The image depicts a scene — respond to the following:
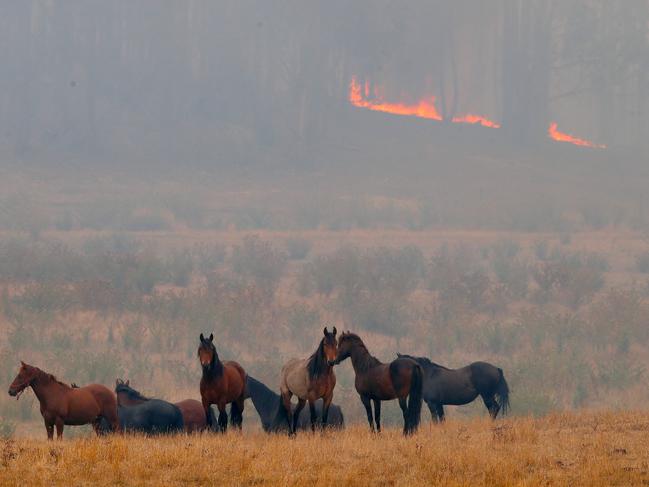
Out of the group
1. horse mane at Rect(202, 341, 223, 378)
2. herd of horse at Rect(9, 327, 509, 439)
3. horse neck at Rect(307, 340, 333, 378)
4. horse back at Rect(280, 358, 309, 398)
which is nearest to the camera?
herd of horse at Rect(9, 327, 509, 439)

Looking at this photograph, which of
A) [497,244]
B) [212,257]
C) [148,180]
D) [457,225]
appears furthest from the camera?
[148,180]

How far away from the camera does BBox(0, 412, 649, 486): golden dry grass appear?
1230 centimetres

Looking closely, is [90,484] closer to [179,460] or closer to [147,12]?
[179,460]

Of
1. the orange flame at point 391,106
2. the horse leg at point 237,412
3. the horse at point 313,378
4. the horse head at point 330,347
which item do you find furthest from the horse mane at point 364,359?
the orange flame at point 391,106

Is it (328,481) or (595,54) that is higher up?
(595,54)

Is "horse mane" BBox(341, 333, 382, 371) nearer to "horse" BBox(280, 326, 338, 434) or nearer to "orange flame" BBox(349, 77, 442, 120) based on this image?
"horse" BBox(280, 326, 338, 434)

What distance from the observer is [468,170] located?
244ft

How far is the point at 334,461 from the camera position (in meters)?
13.1

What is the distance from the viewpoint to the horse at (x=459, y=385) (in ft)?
63.7

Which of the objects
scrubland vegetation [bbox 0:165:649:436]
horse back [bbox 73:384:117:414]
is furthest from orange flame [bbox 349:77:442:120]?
horse back [bbox 73:384:117:414]

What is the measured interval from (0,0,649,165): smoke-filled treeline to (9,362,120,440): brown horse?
54773 millimetres

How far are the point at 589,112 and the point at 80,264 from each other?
95.2 metres

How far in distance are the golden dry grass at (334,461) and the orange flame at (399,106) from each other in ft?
244

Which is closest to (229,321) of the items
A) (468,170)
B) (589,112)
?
(468,170)
